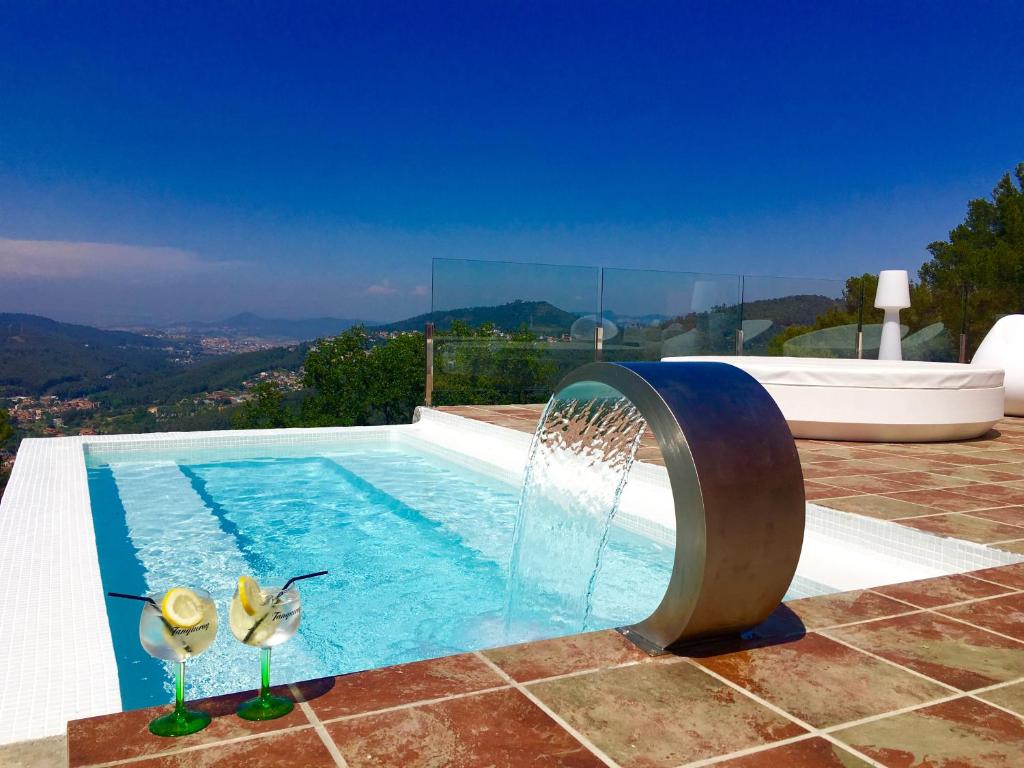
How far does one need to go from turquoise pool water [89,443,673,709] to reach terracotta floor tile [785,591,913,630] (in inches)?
39.4

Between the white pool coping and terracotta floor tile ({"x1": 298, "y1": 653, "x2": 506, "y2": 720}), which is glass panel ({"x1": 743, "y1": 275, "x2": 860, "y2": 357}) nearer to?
the white pool coping

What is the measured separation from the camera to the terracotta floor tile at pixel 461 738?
133 centimetres

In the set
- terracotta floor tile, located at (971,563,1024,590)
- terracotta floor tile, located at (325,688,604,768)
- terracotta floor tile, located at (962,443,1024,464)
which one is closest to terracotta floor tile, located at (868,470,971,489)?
terracotta floor tile, located at (962,443,1024,464)

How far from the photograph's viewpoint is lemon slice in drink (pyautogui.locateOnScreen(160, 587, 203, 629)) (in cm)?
139

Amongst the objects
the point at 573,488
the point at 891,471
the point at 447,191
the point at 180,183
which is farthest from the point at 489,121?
the point at 573,488

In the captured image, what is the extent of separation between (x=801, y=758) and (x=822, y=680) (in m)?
0.38

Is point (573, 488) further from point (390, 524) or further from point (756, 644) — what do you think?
point (390, 524)

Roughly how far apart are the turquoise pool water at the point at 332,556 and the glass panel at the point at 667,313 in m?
3.43

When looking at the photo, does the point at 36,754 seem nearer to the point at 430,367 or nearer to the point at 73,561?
the point at 73,561

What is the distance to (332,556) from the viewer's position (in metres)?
4.24

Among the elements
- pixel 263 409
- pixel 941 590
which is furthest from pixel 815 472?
pixel 263 409

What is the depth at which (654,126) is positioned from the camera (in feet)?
87.6

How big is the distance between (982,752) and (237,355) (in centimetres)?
1650

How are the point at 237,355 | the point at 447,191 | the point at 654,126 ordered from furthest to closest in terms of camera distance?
the point at 447,191 → the point at 654,126 → the point at 237,355
